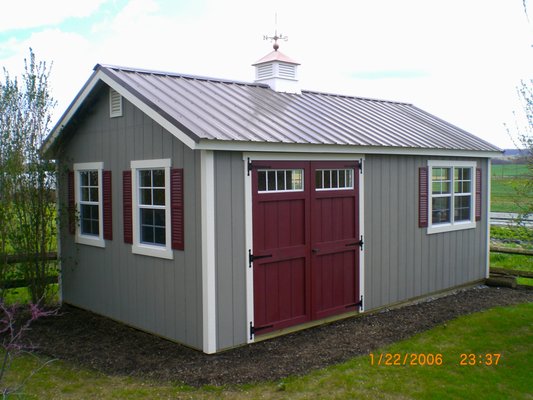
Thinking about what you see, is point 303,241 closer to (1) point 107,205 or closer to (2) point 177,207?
(2) point 177,207

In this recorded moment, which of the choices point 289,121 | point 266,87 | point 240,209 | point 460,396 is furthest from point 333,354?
point 266,87

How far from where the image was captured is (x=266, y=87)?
33.4ft

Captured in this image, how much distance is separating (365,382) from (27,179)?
6.20 meters

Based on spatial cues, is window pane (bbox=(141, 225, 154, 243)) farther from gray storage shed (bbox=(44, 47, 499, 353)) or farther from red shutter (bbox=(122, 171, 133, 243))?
red shutter (bbox=(122, 171, 133, 243))

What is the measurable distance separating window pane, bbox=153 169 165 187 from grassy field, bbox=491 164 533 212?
179 inches

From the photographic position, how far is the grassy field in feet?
24.1

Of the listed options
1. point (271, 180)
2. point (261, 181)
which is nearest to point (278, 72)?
point (271, 180)

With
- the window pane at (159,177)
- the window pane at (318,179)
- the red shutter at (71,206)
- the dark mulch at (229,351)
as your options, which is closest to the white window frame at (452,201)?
the dark mulch at (229,351)

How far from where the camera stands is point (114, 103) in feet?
26.9

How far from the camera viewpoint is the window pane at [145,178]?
767 centimetres

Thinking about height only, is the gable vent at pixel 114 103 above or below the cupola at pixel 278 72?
below

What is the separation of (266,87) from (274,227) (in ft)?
12.3

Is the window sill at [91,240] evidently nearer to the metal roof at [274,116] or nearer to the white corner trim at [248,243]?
the metal roof at [274,116]

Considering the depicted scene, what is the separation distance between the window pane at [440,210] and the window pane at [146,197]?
5.11 metres
